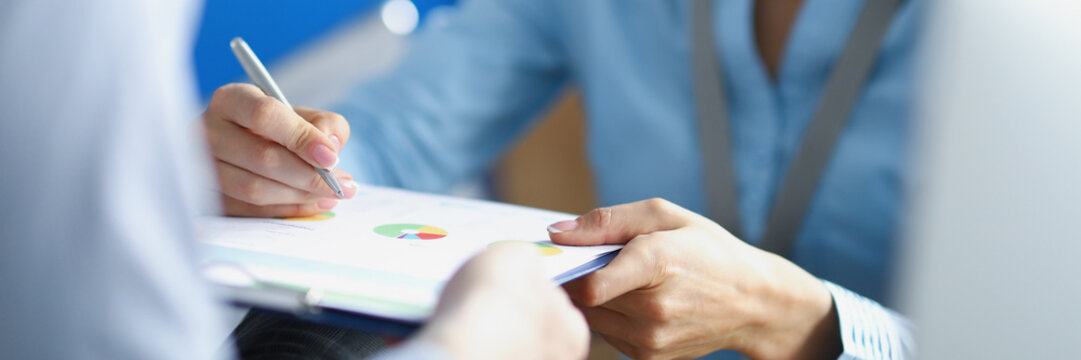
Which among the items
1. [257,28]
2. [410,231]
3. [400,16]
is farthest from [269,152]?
[400,16]

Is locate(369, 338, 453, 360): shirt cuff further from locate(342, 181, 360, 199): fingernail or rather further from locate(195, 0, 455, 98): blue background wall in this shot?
locate(195, 0, 455, 98): blue background wall

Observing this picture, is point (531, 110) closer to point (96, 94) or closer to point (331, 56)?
point (331, 56)

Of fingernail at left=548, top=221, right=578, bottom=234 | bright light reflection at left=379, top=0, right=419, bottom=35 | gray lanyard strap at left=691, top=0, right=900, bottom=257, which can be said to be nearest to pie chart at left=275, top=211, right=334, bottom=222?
fingernail at left=548, top=221, right=578, bottom=234

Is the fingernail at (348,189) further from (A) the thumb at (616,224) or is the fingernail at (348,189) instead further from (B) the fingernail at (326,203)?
(A) the thumb at (616,224)

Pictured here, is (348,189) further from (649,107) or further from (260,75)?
(649,107)

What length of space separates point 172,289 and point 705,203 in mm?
546

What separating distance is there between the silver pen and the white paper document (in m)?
0.02

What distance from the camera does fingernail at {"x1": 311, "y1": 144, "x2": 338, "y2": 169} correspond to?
43cm

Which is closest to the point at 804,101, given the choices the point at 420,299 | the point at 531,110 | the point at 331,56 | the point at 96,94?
the point at 531,110

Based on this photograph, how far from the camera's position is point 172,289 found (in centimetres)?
24

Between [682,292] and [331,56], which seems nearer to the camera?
[682,292]

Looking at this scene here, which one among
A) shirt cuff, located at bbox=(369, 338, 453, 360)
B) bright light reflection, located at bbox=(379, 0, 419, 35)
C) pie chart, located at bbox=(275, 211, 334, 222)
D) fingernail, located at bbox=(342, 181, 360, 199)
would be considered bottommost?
shirt cuff, located at bbox=(369, 338, 453, 360)

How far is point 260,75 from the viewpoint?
444mm

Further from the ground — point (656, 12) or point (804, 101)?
point (656, 12)
